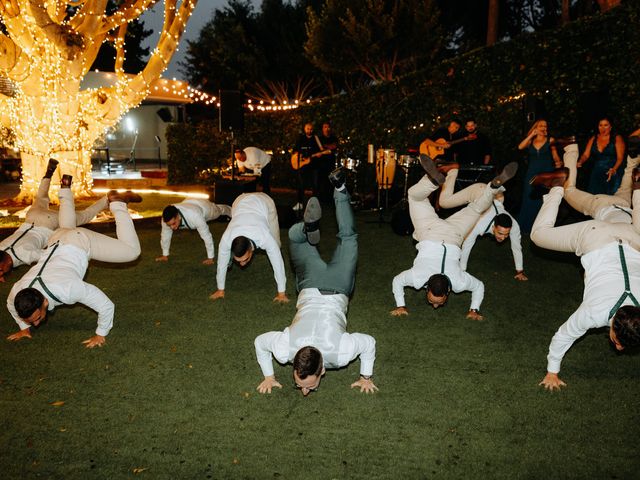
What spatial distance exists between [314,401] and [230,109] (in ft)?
28.0

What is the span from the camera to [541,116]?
7.77m

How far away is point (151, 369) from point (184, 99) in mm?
17181

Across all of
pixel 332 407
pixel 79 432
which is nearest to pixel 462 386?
pixel 332 407

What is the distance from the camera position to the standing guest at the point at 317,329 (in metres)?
3.23

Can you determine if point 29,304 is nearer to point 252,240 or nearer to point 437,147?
point 252,240

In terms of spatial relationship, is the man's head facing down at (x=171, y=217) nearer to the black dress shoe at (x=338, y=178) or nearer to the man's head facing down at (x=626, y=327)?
the black dress shoe at (x=338, y=178)

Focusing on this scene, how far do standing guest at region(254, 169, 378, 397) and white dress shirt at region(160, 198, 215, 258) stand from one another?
7.54 ft

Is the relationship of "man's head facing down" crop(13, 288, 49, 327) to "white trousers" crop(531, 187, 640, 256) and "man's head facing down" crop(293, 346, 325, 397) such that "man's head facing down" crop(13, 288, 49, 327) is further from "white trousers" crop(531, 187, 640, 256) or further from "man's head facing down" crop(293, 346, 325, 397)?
"white trousers" crop(531, 187, 640, 256)

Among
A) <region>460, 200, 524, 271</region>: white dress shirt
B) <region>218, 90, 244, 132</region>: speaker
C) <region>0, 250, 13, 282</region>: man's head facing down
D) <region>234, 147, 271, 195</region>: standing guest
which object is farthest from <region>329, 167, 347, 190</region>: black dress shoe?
<region>218, 90, 244, 132</region>: speaker

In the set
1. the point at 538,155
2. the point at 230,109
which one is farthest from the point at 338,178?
the point at 230,109

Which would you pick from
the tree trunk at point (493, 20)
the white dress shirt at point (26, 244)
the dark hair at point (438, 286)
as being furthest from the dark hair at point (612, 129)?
the tree trunk at point (493, 20)

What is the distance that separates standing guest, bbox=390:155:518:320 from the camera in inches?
178

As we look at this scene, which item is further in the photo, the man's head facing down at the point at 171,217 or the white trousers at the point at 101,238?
the man's head facing down at the point at 171,217

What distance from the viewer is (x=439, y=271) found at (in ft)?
15.1
